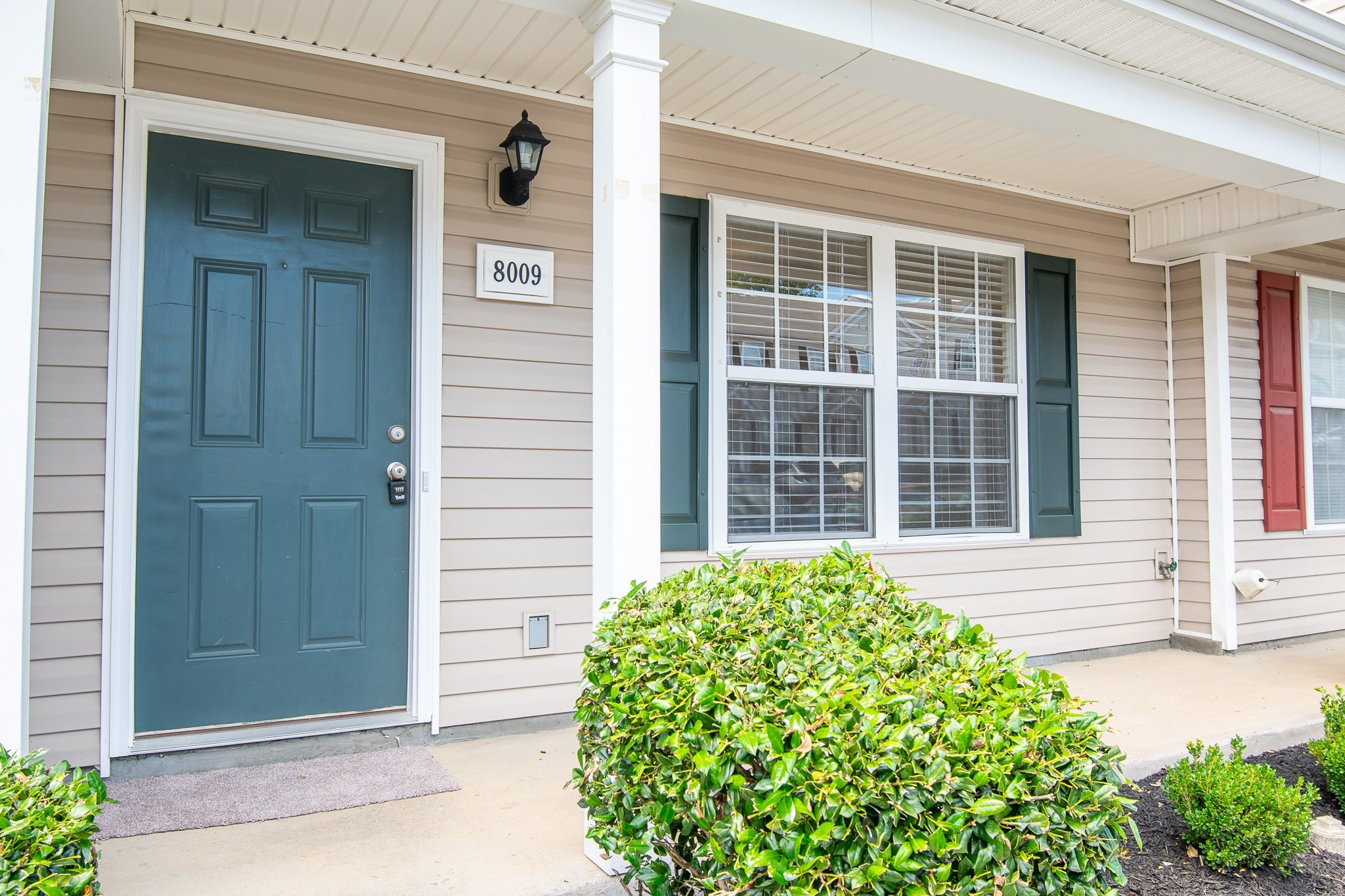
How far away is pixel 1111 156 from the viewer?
4.00 m

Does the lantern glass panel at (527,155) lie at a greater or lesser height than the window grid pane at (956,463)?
greater

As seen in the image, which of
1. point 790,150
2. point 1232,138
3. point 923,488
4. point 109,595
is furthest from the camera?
point 923,488

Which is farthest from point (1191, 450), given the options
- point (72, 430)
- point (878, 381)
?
point (72, 430)

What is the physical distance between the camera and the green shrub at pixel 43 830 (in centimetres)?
123

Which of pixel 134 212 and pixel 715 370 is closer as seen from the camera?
pixel 134 212

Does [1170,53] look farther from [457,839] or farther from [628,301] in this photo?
[457,839]

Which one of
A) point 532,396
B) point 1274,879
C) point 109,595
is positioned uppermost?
point 532,396

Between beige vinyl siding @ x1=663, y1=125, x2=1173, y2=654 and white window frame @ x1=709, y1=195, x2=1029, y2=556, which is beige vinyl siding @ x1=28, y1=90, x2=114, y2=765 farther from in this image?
beige vinyl siding @ x1=663, y1=125, x2=1173, y2=654

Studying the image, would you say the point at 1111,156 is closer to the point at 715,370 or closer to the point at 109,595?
the point at 715,370

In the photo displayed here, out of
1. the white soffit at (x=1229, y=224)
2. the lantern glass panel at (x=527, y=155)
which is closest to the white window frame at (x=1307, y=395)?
the white soffit at (x=1229, y=224)

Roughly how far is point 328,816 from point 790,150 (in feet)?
10.2

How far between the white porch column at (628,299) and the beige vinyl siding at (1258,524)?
13.6 ft

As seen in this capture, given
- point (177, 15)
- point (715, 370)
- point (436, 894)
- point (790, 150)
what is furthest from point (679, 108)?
point (436, 894)

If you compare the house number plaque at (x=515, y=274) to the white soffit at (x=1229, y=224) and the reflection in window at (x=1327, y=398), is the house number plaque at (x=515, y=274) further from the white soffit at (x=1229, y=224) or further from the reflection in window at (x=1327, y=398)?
the reflection in window at (x=1327, y=398)
